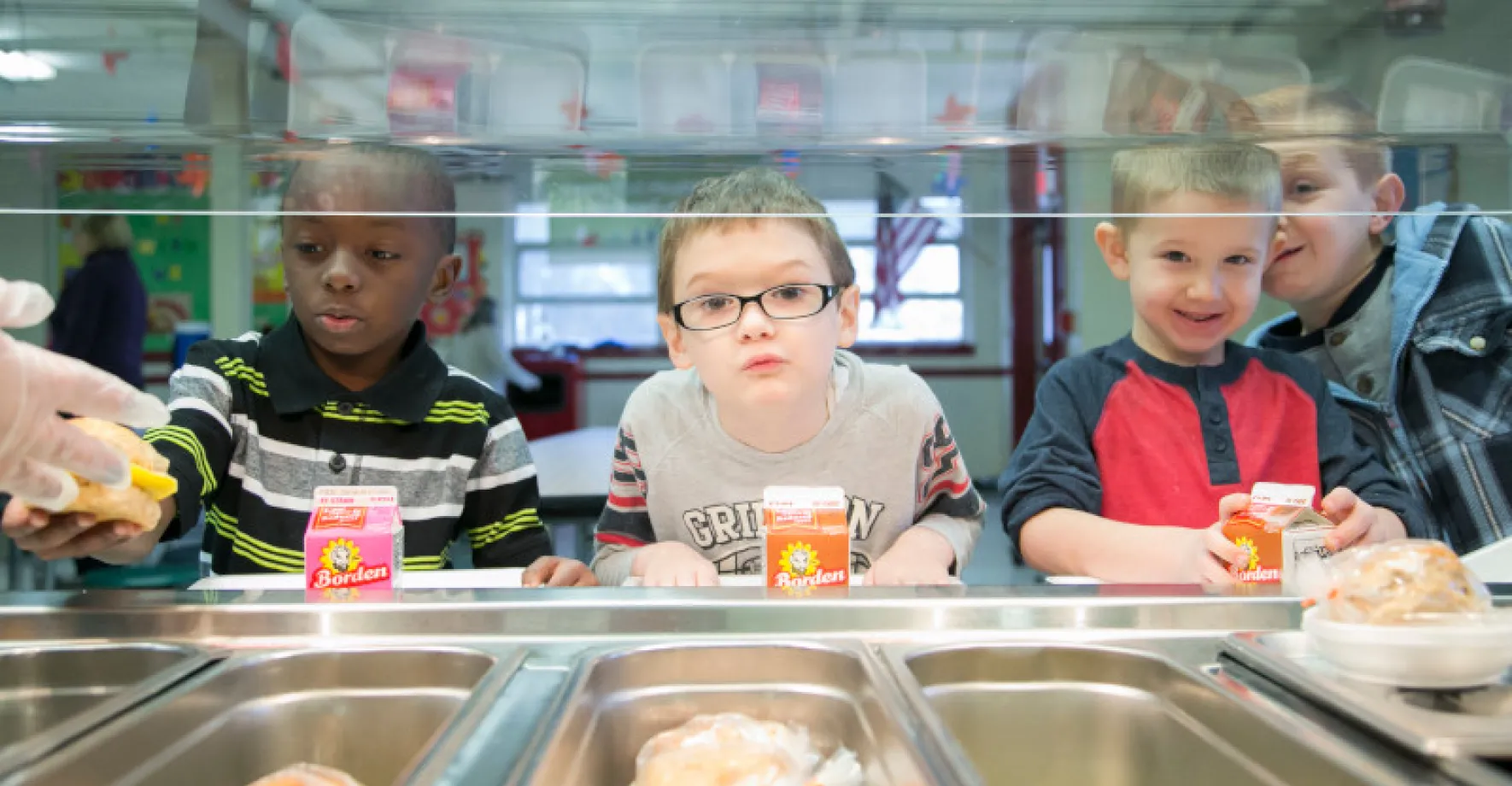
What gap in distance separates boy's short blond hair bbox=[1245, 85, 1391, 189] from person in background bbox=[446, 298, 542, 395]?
50.8 inches

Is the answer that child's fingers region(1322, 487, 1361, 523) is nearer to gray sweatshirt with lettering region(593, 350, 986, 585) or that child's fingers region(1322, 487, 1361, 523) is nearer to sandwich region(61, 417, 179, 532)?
gray sweatshirt with lettering region(593, 350, 986, 585)

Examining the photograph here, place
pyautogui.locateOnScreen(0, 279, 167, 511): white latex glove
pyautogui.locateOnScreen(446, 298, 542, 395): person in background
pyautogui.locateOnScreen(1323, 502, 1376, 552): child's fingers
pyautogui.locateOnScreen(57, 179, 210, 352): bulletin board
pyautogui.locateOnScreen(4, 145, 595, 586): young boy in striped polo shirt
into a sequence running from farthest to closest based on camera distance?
pyautogui.locateOnScreen(446, 298, 542, 395): person in background → pyautogui.locateOnScreen(4, 145, 595, 586): young boy in striped polo shirt → pyautogui.locateOnScreen(1323, 502, 1376, 552): child's fingers → pyautogui.locateOnScreen(57, 179, 210, 352): bulletin board → pyautogui.locateOnScreen(0, 279, 167, 511): white latex glove

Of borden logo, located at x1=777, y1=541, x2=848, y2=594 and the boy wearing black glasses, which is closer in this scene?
borden logo, located at x1=777, y1=541, x2=848, y2=594

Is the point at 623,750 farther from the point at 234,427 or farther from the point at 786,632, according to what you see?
the point at 234,427

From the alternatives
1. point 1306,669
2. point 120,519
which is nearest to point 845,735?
point 1306,669

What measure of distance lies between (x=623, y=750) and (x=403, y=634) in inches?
8.8

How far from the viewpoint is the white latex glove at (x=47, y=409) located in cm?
58

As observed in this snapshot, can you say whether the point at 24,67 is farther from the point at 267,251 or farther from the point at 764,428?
the point at 764,428

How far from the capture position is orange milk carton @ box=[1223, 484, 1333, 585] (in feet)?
3.32

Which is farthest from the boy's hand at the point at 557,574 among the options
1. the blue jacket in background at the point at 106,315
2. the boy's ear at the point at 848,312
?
the blue jacket in background at the point at 106,315

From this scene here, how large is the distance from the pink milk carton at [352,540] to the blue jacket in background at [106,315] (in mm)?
452

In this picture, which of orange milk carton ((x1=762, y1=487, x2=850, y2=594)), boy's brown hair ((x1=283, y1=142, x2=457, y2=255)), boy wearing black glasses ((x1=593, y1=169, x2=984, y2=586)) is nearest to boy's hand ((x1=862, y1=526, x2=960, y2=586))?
boy wearing black glasses ((x1=593, y1=169, x2=984, y2=586))

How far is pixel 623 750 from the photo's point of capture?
77 centimetres

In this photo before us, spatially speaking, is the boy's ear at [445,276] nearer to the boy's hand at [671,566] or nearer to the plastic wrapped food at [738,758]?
the boy's hand at [671,566]
